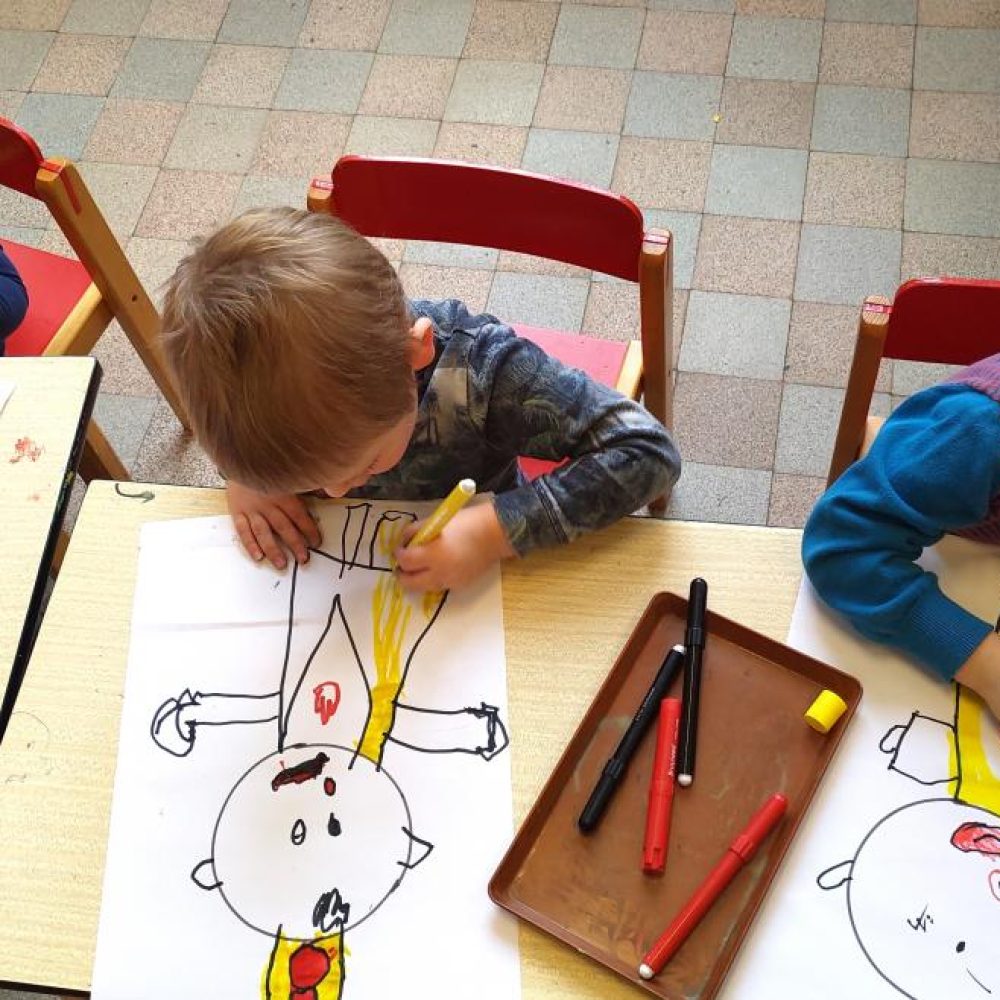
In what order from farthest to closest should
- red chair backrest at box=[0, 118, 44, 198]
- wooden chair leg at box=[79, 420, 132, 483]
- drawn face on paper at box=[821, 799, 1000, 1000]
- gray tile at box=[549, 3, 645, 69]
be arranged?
gray tile at box=[549, 3, 645, 69] < wooden chair leg at box=[79, 420, 132, 483] < red chair backrest at box=[0, 118, 44, 198] < drawn face on paper at box=[821, 799, 1000, 1000]

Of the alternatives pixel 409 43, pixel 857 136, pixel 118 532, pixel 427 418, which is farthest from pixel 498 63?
pixel 118 532

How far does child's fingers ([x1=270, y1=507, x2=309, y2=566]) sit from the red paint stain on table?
0.24m

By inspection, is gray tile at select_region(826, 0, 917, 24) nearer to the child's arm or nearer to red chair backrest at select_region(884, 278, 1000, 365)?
red chair backrest at select_region(884, 278, 1000, 365)

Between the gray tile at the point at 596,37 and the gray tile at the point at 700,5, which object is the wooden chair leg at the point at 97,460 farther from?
the gray tile at the point at 700,5

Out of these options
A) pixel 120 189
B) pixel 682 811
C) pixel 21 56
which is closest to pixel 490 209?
pixel 682 811

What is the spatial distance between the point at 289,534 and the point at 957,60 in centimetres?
172

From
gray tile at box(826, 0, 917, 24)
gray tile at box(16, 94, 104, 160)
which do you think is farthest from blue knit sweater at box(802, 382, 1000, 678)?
gray tile at box(16, 94, 104, 160)

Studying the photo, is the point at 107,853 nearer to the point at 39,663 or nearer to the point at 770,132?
the point at 39,663

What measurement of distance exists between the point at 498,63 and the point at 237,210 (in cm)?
59

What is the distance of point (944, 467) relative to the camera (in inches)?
30.0

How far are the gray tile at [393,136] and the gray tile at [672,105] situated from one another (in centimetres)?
37

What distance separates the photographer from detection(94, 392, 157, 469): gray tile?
173cm

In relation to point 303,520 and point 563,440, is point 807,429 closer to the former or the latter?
point 563,440

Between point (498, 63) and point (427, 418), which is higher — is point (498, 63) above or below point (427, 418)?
below
